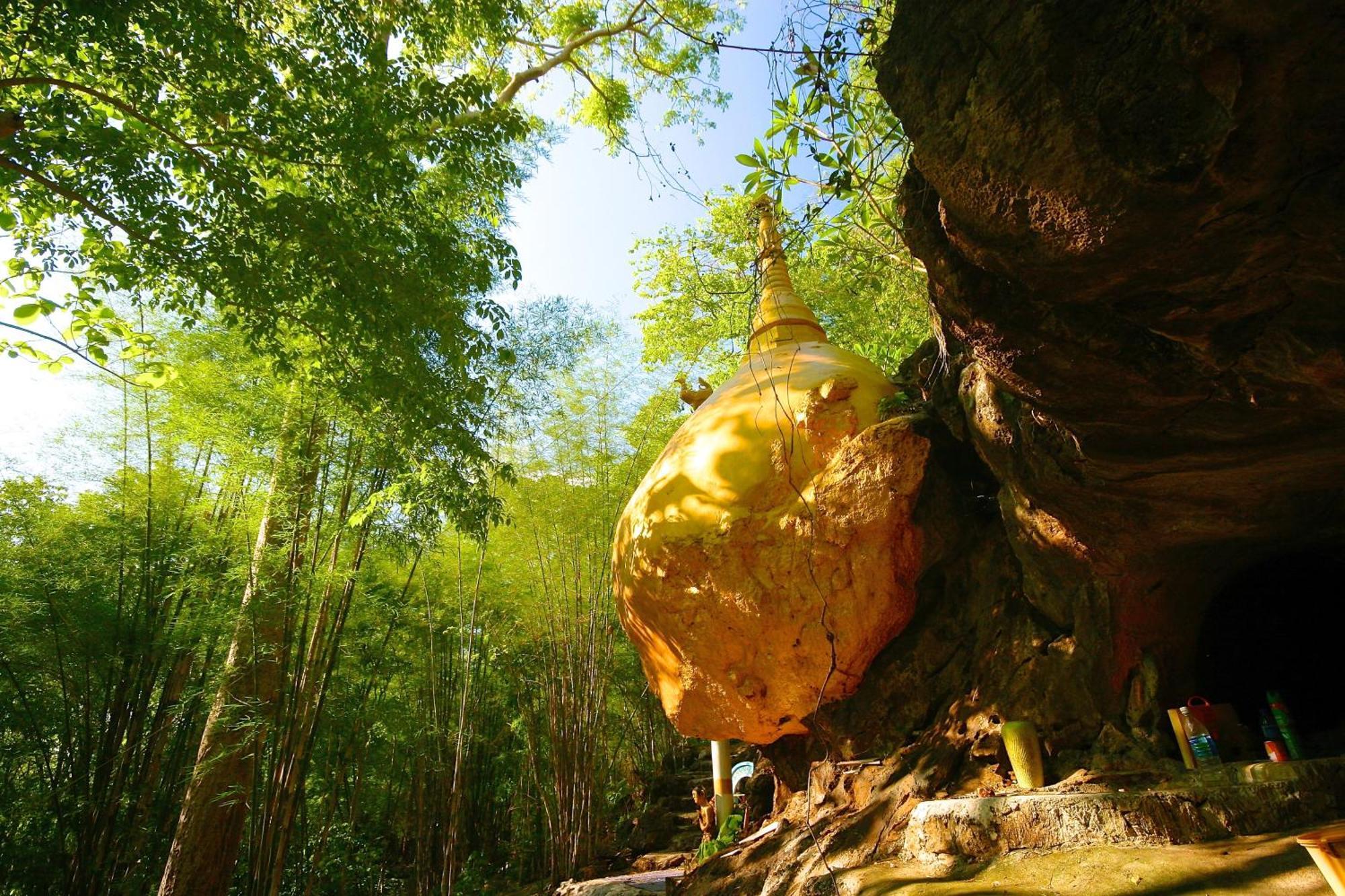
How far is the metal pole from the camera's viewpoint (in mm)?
5293

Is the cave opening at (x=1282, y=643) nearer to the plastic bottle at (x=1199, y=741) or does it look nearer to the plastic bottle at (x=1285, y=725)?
the plastic bottle at (x=1285, y=725)

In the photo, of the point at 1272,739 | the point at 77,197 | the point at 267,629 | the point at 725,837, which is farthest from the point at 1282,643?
the point at 267,629

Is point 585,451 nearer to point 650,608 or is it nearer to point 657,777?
point 650,608

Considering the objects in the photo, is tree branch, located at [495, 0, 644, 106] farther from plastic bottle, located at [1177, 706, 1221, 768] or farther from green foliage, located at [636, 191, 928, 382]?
plastic bottle, located at [1177, 706, 1221, 768]

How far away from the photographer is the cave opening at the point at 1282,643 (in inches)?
139

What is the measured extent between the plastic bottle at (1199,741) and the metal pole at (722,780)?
10.8 ft

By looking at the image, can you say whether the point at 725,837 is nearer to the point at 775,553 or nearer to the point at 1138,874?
the point at 775,553

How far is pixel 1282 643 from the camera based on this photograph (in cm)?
374

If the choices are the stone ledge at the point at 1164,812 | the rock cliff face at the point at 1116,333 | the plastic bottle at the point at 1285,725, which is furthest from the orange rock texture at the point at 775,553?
the plastic bottle at the point at 1285,725

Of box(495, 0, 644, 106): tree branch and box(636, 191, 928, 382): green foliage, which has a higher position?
box(495, 0, 644, 106): tree branch

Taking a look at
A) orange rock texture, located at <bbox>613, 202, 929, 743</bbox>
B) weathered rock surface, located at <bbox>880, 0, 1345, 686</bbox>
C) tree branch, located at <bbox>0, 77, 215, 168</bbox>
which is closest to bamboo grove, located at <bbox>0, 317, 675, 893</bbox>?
orange rock texture, located at <bbox>613, 202, 929, 743</bbox>

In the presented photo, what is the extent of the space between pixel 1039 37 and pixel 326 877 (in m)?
9.64

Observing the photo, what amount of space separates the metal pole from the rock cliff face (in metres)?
1.86

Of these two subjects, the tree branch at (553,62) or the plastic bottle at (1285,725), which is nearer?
the plastic bottle at (1285,725)
